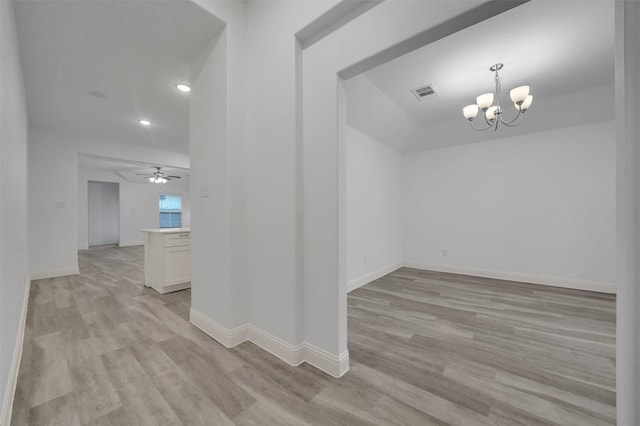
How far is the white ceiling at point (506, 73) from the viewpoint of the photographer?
83.8 inches

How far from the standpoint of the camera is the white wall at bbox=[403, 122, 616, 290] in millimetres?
3582

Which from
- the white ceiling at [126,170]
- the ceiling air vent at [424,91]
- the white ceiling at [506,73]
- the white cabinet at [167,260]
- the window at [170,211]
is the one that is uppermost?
the ceiling air vent at [424,91]

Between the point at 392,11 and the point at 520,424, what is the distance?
8.04 ft

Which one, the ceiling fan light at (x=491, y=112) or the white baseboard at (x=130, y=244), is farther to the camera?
the white baseboard at (x=130, y=244)

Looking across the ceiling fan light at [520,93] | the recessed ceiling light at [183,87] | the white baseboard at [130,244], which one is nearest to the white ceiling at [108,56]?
the recessed ceiling light at [183,87]

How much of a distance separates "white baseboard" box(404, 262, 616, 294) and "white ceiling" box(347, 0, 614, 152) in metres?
2.45

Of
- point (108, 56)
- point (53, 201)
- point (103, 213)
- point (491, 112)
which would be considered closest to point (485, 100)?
point (491, 112)

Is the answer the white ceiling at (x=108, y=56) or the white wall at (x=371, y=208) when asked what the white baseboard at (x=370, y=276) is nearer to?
the white wall at (x=371, y=208)

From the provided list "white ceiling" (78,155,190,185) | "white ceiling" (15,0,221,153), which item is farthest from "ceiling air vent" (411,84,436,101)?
"white ceiling" (78,155,190,185)

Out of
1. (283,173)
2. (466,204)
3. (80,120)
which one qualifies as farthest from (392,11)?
(80,120)

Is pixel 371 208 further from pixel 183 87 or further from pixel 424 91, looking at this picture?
pixel 183 87

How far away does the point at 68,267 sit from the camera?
181 inches

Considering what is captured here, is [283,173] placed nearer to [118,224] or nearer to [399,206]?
[399,206]

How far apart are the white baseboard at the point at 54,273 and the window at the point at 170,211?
19.8ft
